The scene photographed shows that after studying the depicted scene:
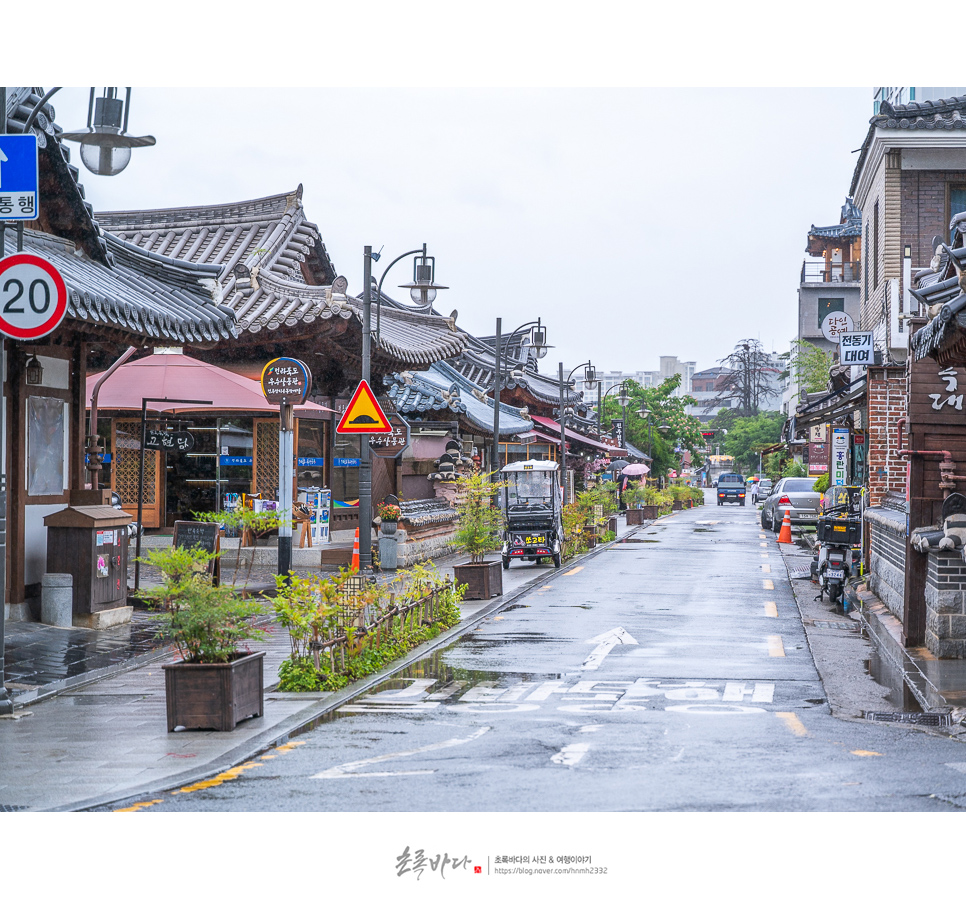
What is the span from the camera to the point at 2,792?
7.14 metres

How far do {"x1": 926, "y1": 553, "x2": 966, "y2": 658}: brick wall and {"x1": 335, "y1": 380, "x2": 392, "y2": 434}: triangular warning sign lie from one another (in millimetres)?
8099

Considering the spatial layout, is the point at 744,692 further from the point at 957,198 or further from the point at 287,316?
the point at 957,198

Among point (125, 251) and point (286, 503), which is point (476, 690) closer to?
point (286, 503)

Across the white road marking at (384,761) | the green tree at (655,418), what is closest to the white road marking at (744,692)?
the white road marking at (384,761)

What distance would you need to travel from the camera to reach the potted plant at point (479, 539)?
19.5 m

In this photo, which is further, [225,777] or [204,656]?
[204,656]

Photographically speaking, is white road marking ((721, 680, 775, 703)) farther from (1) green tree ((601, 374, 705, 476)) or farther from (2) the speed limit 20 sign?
(1) green tree ((601, 374, 705, 476))

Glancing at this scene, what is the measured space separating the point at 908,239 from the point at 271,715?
21.2 metres

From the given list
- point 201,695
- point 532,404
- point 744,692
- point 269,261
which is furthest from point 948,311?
point 532,404

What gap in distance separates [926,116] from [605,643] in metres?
16.6

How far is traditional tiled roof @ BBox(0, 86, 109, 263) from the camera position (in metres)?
13.0

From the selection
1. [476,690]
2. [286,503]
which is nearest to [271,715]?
[476,690]

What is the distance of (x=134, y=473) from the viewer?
24984 mm

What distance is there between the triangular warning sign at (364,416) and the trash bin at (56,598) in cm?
464
